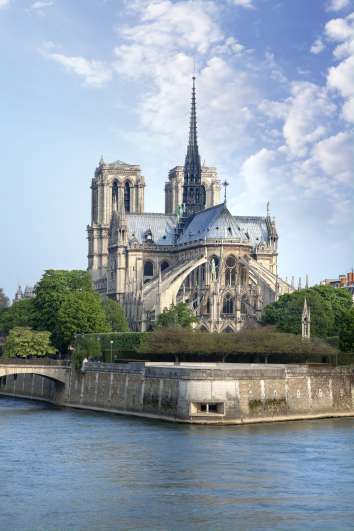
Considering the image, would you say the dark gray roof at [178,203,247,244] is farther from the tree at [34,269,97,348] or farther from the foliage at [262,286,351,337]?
the tree at [34,269,97,348]

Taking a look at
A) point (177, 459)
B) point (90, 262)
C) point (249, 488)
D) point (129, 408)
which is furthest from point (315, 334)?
point (90, 262)

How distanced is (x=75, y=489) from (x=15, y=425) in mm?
19946

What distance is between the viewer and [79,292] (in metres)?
89.3

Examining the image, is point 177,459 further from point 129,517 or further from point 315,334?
point 315,334

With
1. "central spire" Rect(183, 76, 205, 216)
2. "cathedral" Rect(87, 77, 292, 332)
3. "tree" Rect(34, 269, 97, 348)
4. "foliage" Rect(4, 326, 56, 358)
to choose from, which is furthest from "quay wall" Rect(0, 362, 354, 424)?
"central spire" Rect(183, 76, 205, 216)

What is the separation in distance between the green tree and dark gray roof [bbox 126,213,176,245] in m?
42.5

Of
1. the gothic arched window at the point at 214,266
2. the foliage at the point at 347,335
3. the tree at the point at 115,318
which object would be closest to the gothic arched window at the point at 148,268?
the gothic arched window at the point at 214,266

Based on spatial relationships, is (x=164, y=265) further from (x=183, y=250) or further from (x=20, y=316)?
(x=20, y=316)

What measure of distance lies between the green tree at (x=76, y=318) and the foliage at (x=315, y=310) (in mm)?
15490

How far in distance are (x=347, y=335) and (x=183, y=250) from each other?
4839 centimetres

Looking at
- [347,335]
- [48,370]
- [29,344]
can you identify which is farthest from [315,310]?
[48,370]

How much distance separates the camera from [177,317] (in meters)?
99.7

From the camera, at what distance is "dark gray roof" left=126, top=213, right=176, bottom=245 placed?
129750 millimetres

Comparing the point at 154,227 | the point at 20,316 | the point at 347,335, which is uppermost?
the point at 154,227
